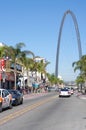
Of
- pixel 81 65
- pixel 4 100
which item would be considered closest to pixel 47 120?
pixel 4 100

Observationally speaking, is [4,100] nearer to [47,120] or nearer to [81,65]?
[47,120]

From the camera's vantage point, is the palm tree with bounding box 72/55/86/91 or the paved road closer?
the paved road

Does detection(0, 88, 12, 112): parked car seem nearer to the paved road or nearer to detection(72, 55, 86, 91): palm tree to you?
the paved road

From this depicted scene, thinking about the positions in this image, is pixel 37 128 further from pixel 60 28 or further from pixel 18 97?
pixel 60 28

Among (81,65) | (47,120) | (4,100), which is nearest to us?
(47,120)

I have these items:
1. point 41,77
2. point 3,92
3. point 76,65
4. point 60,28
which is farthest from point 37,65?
point 3,92

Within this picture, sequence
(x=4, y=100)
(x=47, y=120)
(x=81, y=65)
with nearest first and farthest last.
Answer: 1. (x=47, y=120)
2. (x=4, y=100)
3. (x=81, y=65)

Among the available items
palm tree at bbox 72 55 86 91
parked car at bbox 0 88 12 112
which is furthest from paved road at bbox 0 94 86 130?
palm tree at bbox 72 55 86 91

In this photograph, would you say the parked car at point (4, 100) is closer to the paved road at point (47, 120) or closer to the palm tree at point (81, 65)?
the paved road at point (47, 120)

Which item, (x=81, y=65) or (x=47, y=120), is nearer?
(x=47, y=120)

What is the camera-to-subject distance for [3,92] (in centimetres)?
3091

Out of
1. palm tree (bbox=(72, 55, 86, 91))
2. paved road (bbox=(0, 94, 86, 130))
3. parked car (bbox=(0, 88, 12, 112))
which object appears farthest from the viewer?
palm tree (bbox=(72, 55, 86, 91))

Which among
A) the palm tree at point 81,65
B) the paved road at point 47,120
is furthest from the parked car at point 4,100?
the palm tree at point 81,65

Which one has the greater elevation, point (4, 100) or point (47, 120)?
point (4, 100)
